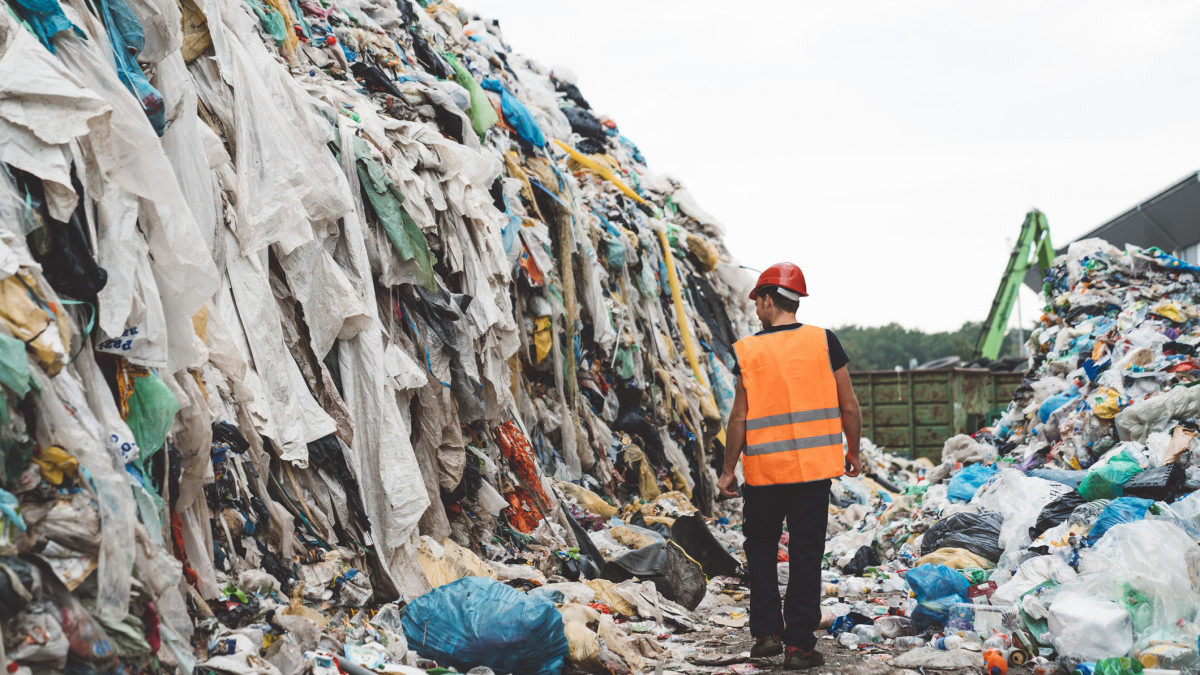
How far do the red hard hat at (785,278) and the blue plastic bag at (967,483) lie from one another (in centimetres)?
311

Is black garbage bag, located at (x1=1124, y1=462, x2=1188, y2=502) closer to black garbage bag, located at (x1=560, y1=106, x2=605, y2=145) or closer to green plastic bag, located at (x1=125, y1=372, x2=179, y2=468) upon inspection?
green plastic bag, located at (x1=125, y1=372, x2=179, y2=468)

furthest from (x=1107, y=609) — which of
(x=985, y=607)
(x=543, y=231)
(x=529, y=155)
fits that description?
(x=529, y=155)

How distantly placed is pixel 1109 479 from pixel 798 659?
211cm

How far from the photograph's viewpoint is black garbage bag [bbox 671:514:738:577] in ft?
20.5

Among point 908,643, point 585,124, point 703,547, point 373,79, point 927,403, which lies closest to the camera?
point 908,643

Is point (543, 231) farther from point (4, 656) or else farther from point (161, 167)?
point (4, 656)

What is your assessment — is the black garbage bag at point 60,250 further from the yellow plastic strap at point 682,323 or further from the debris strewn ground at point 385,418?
the yellow plastic strap at point 682,323

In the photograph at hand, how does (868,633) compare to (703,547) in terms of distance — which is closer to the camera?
(868,633)

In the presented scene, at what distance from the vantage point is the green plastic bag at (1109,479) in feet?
16.5

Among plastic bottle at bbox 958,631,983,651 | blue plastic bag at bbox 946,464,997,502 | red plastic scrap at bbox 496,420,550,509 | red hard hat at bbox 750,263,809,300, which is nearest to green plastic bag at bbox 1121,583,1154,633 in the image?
plastic bottle at bbox 958,631,983,651

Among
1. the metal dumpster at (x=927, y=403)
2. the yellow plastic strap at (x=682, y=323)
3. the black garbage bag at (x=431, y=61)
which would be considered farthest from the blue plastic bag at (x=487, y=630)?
the metal dumpster at (x=927, y=403)

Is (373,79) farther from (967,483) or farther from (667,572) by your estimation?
(967,483)

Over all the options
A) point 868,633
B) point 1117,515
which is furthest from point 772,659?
point 1117,515

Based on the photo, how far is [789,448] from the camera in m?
4.07
